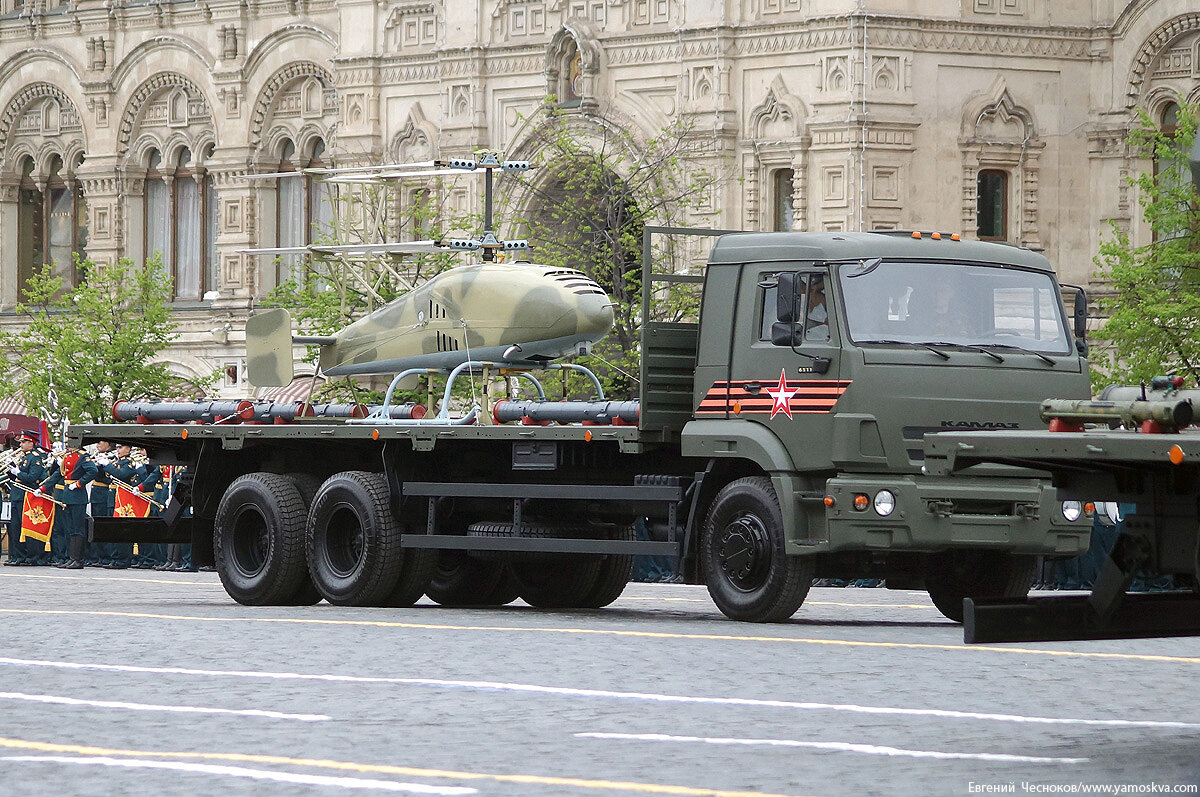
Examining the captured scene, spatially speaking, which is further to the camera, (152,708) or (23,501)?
(23,501)

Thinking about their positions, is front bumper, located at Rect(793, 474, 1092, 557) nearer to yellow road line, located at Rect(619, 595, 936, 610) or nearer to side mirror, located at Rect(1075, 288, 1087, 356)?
side mirror, located at Rect(1075, 288, 1087, 356)

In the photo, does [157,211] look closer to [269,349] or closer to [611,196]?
[611,196]

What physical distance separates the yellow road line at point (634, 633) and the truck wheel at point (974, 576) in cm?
238

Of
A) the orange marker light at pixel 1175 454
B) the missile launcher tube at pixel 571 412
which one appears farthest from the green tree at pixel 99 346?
the orange marker light at pixel 1175 454

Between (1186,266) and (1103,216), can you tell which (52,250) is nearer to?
(1103,216)

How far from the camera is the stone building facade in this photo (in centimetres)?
4172

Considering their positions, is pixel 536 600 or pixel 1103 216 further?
pixel 1103 216

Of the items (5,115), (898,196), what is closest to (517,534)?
(898,196)

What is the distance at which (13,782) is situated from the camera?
10594mm

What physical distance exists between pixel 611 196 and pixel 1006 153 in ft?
22.9

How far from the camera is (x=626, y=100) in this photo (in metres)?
44.2

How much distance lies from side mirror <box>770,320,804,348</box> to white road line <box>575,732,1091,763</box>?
7.13 metres

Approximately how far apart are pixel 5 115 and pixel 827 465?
1645 inches

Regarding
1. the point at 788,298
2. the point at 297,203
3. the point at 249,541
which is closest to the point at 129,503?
the point at 249,541
